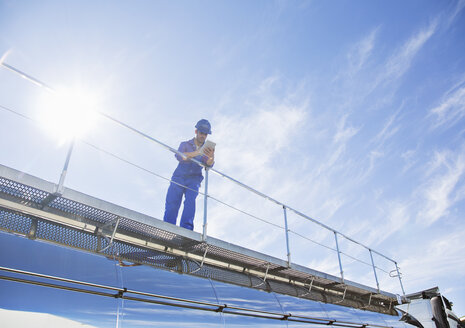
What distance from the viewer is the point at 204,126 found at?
644 cm

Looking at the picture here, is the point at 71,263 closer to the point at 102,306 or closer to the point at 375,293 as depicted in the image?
the point at 102,306

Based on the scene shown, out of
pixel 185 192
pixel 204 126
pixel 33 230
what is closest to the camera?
pixel 33 230

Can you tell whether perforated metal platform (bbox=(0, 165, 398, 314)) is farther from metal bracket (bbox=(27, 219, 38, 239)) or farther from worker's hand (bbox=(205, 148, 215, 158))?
worker's hand (bbox=(205, 148, 215, 158))

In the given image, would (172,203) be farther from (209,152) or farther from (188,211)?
(209,152)

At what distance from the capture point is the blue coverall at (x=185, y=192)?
540 centimetres

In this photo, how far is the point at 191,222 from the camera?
213 inches

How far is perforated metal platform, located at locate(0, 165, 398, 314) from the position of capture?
11.4ft

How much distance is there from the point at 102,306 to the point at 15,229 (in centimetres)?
124

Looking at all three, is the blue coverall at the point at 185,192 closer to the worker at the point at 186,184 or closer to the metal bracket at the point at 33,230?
the worker at the point at 186,184

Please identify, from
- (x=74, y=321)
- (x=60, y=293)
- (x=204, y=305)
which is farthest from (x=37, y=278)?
(x=204, y=305)

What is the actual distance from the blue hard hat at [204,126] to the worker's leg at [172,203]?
136 cm

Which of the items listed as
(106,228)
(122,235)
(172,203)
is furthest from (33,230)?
(172,203)

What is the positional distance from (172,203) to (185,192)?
0.30 metres

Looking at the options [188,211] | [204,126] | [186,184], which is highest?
[204,126]
